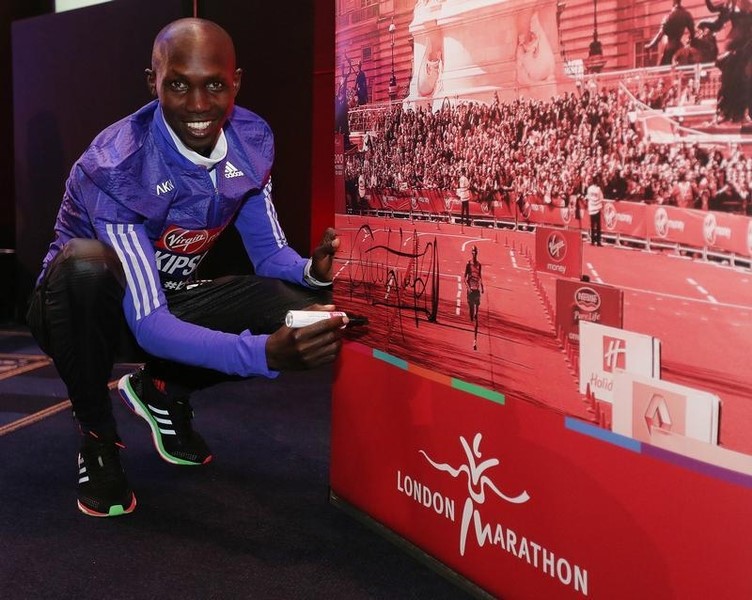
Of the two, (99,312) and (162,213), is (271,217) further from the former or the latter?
(99,312)

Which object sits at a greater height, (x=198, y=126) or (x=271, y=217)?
(x=198, y=126)

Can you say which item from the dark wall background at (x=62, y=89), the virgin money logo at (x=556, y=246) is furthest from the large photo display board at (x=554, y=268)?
the dark wall background at (x=62, y=89)

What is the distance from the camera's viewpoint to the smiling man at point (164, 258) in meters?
1.53

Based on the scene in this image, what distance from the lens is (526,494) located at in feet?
3.81

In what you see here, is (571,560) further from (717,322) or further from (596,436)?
(717,322)

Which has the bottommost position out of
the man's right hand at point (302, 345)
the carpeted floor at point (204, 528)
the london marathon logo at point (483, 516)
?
the carpeted floor at point (204, 528)

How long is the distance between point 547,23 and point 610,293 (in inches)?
13.8

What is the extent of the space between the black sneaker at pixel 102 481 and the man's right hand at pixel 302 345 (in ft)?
1.63

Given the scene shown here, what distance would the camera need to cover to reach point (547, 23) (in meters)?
1.04

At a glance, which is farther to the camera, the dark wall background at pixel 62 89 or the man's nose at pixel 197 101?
the dark wall background at pixel 62 89

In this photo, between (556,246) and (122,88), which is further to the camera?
(122,88)

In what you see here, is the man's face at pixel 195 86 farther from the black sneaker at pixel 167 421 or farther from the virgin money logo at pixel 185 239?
the black sneaker at pixel 167 421

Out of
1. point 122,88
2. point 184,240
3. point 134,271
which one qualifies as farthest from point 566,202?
point 122,88

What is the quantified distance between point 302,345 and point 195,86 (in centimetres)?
61
